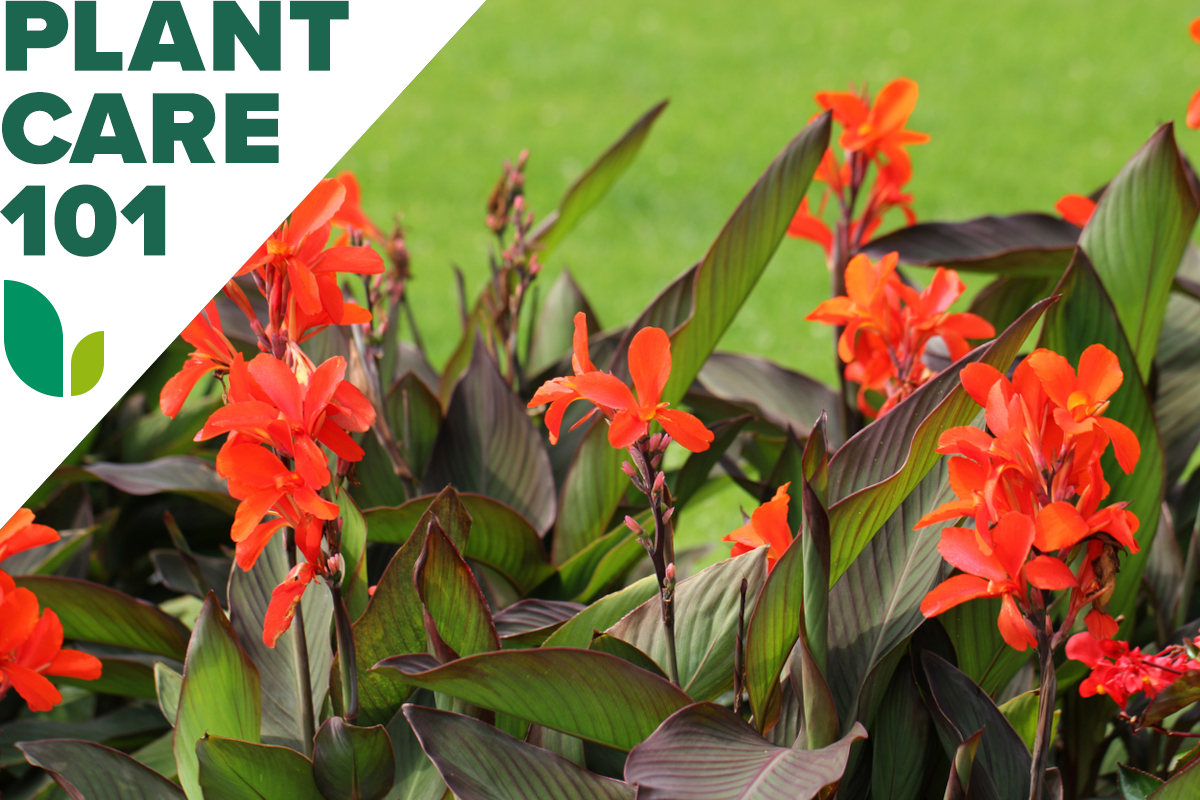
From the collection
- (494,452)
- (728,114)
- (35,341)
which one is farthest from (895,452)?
(728,114)

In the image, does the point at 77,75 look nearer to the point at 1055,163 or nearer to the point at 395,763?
the point at 395,763

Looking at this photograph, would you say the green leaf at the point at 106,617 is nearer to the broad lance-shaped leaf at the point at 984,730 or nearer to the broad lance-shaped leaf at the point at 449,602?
the broad lance-shaped leaf at the point at 449,602

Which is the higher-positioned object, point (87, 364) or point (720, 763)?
point (87, 364)

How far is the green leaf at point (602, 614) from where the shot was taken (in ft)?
3.01

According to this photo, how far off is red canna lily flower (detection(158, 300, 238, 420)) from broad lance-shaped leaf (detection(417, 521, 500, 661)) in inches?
7.7

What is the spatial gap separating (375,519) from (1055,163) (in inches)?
206

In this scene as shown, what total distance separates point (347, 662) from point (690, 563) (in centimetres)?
66

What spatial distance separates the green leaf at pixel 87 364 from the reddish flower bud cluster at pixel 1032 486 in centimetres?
93

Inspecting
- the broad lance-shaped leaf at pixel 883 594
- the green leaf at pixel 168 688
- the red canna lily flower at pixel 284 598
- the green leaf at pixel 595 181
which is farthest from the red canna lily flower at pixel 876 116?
the green leaf at pixel 168 688

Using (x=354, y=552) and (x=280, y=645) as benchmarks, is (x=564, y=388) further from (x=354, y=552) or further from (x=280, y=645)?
(x=280, y=645)

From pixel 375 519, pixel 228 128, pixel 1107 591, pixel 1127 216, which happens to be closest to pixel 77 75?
pixel 228 128

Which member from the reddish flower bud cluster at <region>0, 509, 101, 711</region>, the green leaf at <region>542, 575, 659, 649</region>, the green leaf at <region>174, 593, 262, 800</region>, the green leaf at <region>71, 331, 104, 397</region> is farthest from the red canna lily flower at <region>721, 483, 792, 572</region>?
the green leaf at <region>71, 331, 104, 397</region>

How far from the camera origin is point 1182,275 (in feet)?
5.10

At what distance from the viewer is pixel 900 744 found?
2.82ft
